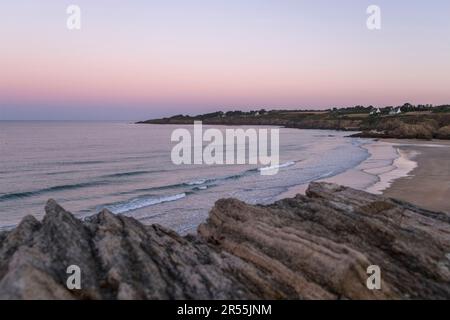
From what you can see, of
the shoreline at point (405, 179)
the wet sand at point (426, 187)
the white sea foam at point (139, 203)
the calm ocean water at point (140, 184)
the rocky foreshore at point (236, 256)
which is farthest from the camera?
the shoreline at point (405, 179)

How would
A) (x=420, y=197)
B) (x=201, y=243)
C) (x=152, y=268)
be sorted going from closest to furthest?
(x=152, y=268), (x=201, y=243), (x=420, y=197)

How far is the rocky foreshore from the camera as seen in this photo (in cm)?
867

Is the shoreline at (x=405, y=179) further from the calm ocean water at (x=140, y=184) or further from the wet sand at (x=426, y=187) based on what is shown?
the calm ocean water at (x=140, y=184)

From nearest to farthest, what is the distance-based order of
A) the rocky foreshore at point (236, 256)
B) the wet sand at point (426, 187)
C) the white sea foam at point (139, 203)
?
the rocky foreshore at point (236, 256) → the wet sand at point (426, 187) → the white sea foam at point (139, 203)

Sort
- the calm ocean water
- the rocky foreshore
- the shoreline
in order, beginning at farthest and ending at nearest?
the shoreline
the calm ocean water
the rocky foreshore

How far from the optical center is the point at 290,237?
36.6ft

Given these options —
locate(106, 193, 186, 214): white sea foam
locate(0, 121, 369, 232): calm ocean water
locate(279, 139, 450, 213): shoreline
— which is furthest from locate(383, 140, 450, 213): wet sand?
locate(106, 193, 186, 214): white sea foam

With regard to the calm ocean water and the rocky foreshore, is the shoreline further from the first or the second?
the rocky foreshore

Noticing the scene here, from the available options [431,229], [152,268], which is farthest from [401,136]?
[152,268]

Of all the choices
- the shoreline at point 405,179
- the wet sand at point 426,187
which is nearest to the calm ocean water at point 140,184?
the shoreline at point 405,179

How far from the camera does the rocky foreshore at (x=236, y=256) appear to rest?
8672 mm

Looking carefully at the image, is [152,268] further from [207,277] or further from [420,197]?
[420,197]
